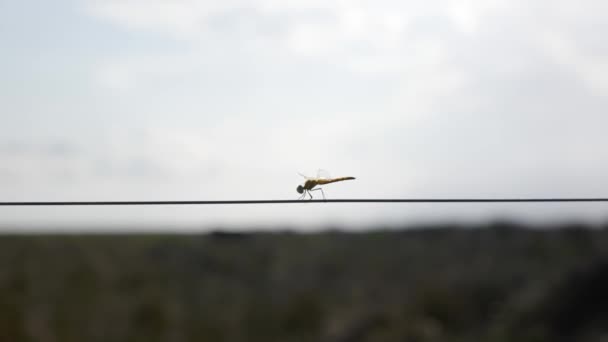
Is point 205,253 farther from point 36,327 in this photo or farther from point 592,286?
point 592,286

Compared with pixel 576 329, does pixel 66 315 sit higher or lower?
higher

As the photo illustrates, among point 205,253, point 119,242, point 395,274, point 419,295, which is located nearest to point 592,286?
point 419,295

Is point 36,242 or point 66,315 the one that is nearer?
point 66,315

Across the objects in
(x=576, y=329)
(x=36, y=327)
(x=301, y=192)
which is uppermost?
(x=301, y=192)

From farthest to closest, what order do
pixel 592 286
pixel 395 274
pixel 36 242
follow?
pixel 36 242
pixel 395 274
pixel 592 286

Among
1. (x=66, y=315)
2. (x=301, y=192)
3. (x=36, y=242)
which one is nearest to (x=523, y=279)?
(x=66, y=315)

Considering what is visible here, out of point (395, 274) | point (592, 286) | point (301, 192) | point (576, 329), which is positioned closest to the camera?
point (301, 192)

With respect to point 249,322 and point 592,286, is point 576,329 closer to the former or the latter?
point 592,286
